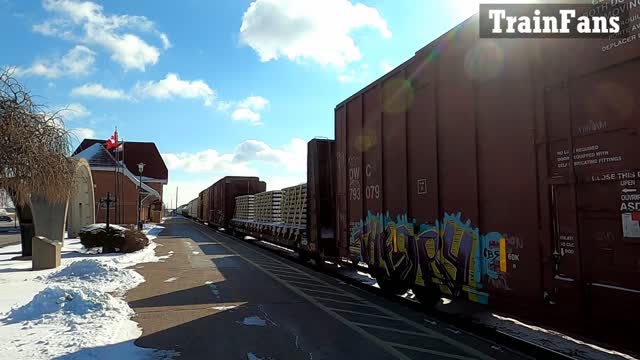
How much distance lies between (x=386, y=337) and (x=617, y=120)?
394 cm

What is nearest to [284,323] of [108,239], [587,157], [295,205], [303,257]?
[587,157]

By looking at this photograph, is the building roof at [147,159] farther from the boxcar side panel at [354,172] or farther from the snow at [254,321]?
the snow at [254,321]

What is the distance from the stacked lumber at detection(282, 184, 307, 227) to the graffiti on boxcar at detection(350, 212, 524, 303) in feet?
22.6

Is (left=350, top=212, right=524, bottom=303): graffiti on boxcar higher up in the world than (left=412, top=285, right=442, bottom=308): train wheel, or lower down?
higher up

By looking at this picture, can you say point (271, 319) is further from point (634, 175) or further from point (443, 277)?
point (634, 175)

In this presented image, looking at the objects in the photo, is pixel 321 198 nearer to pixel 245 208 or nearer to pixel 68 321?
pixel 68 321

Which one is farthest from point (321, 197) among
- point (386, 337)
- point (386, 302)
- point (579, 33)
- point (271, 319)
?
point (579, 33)

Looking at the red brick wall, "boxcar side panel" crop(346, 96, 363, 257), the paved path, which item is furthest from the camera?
the red brick wall

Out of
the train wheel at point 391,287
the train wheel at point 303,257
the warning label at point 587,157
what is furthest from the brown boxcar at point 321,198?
the warning label at point 587,157

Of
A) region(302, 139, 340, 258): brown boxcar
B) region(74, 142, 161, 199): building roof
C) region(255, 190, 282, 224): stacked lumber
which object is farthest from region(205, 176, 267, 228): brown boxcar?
region(302, 139, 340, 258): brown boxcar

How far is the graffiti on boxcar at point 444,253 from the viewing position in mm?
6234

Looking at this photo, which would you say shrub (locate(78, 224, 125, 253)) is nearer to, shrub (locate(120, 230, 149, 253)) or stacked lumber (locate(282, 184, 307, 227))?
shrub (locate(120, 230, 149, 253))

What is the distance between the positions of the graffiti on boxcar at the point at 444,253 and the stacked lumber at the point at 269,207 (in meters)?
11.6

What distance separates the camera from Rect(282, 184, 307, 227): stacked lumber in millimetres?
17062
